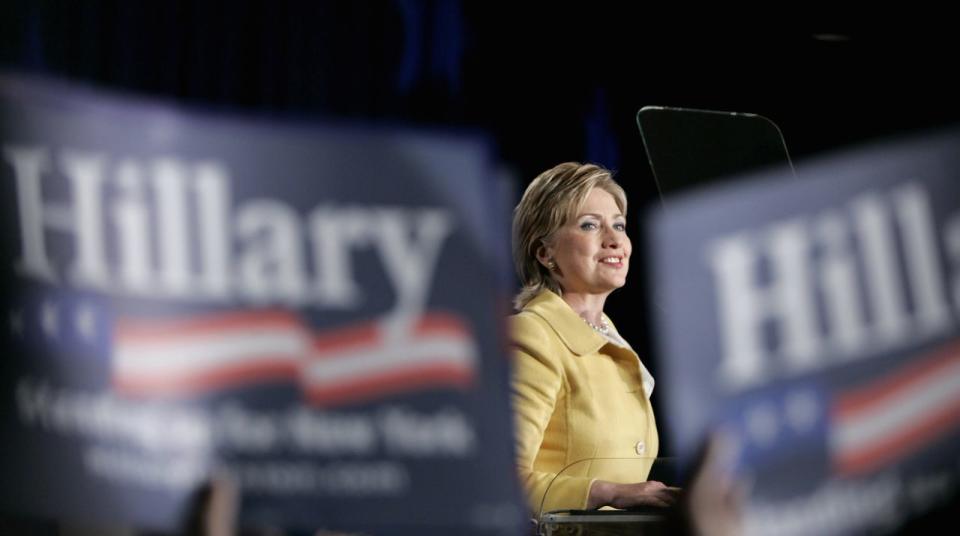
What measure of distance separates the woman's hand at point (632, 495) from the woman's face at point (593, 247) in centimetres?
75

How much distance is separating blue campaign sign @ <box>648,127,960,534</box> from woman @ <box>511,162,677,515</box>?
2.79 ft

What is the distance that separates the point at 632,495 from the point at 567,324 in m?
0.67

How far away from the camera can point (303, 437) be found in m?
0.90

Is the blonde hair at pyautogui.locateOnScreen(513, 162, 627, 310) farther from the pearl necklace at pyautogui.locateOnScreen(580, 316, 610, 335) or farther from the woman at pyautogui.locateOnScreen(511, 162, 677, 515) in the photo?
the pearl necklace at pyautogui.locateOnScreen(580, 316, 610, 335)

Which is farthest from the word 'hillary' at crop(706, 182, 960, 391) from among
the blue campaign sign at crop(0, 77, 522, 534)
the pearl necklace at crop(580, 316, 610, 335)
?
the pearl necklace at crop(580, 316, 610, 335)

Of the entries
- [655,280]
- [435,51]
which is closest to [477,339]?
[655,280]

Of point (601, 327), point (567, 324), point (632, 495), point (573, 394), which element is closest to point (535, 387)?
point (573, 394)

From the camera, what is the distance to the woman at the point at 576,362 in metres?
1.93

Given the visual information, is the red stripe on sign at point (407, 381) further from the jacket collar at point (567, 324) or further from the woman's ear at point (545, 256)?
the woman's ear at point (545, 256)

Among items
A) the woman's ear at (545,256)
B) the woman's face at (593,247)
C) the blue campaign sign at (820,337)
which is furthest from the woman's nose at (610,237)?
the blue campaign sign at (820,337)

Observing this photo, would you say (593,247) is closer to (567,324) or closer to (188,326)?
(567,324)

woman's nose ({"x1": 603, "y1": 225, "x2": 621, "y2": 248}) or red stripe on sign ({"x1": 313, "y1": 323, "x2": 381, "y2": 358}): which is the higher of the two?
woman's nose ({"x1": 603, "y1": 225, "x2": 621, "y2": 248})

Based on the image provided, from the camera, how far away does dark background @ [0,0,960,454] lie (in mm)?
1014

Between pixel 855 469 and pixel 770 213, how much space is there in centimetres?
18
